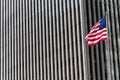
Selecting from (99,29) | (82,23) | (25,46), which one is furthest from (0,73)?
(99,29)

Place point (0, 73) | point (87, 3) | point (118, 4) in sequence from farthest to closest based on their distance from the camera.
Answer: point (0, 73) → point (87, 3) → point (118, 4)

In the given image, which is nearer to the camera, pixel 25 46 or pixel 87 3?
pixel 87 3

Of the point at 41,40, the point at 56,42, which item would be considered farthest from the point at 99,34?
the point at 41,40

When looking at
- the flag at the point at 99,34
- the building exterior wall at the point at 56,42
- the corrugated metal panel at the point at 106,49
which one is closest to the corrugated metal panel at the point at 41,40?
the building exterior wall at the point at 56,42

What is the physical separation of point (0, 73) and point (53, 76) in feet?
88.2

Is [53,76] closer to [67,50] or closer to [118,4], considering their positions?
[67,50]

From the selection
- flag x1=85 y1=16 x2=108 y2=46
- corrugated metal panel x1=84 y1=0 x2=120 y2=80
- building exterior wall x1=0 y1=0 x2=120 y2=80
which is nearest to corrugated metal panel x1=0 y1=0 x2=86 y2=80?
building exterior wall x1=0 y1=0 x2=120 y2=80

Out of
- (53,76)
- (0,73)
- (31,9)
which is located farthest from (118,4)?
(0,73)

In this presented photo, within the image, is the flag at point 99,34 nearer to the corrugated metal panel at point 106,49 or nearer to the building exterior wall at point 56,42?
the building exterior wall at point 56,42

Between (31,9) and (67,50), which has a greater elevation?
(31,9)

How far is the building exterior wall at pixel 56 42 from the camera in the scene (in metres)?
64.2

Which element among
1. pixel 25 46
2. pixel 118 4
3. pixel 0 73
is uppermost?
pixel 118 4

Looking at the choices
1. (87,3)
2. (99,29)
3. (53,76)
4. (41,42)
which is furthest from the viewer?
(41,42)

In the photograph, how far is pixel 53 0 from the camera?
7800 cm
